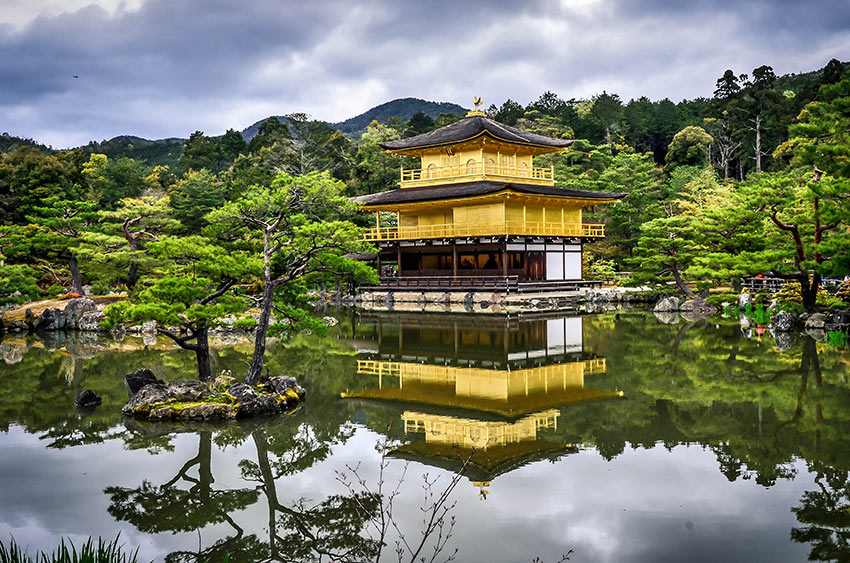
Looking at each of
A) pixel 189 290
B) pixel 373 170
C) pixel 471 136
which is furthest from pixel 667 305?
pixel 373 170

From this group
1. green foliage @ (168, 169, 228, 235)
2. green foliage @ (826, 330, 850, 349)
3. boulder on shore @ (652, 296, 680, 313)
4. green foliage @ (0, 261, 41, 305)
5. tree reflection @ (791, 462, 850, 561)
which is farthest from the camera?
green foliage @ (168, 169, 228, 235)

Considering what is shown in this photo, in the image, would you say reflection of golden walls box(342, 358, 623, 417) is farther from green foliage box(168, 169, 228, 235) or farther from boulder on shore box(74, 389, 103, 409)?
green foliage box(168, 169, 228, 235)

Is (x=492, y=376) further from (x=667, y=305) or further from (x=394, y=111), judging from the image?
(x=394, y=111)

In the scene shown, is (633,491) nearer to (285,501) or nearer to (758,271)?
(285,501)

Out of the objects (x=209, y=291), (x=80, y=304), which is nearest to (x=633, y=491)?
(x=209, y=291)

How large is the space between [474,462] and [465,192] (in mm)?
26063

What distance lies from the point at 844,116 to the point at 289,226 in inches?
561

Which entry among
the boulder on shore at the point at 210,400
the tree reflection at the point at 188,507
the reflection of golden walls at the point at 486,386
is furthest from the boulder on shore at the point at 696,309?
the tree reflection at the point at 188,507

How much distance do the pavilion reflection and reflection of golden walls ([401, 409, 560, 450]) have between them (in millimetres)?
14

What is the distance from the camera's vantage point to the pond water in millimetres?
6059

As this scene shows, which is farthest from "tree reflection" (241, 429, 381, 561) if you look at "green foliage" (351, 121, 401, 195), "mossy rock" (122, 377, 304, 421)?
"green foliage" (351, 121, 401, 195)

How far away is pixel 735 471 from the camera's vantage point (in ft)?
25.2

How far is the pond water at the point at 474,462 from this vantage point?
606 centimetres

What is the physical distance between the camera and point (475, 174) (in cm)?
3597
